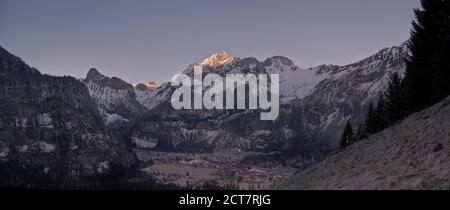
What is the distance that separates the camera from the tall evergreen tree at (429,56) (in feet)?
204

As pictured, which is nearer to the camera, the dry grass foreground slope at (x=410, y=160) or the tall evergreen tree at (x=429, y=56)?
the dry grass foreground slope at (x=410, y=160)

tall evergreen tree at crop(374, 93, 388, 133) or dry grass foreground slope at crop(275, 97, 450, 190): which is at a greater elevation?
tall evergreen tree at crop(374, 93, 388, 133)

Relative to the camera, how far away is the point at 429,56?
227 ft

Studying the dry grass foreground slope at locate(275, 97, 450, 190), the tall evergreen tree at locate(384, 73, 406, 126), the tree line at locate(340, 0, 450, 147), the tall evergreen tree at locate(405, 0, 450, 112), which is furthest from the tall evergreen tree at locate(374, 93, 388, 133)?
the dry grass foreground slope at locate(275, 97, 450, 190)

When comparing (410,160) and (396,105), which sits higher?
(396,105)

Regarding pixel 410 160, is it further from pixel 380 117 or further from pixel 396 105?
→ pixel 380 117

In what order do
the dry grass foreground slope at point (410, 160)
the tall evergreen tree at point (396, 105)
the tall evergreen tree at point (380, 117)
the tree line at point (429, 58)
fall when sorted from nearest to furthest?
the dry grass foreground slope at point (410, 160), the tree line at point (429, 58), the tall evergreen tree at point (396, 105), the tall evergreen tree at point (380, 117)

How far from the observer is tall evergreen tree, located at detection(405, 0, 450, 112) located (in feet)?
204

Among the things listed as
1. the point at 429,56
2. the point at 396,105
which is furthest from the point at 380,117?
the point at 429,56

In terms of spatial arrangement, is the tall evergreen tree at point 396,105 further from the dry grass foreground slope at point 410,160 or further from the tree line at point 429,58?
the dry grass foreground slope at point 410,160

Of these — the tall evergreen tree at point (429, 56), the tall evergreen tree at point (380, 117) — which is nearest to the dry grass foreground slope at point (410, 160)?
the tall evergreen tree at point (429, 56)

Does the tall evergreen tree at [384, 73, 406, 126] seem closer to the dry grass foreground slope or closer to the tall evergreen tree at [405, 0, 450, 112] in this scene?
the tall evergreen tree at [405, 0, 450, 112]
